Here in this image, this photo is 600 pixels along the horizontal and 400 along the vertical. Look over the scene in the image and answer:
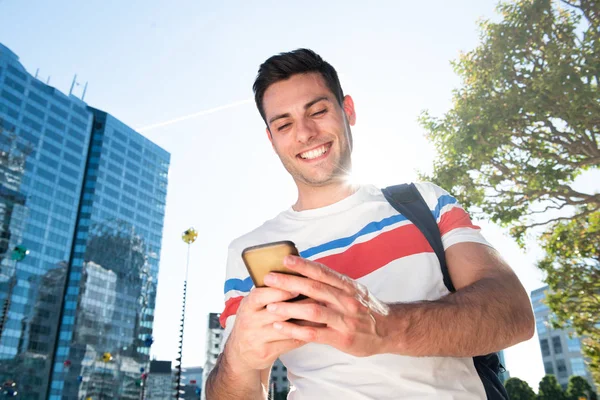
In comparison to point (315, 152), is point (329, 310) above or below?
below

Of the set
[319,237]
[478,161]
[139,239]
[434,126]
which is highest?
[139,239]

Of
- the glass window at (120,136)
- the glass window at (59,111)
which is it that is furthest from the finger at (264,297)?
the glass window at (120,136)

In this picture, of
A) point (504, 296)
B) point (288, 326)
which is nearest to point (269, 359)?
point (288, 326)

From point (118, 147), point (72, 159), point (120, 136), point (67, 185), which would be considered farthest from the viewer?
point (120, 136)

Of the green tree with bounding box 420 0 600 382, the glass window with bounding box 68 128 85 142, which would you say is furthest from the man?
the glass window with bounding box 68 128 85 142

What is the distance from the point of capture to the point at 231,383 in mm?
1788

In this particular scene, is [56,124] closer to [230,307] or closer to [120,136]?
[120,136]

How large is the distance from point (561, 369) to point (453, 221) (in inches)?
4768

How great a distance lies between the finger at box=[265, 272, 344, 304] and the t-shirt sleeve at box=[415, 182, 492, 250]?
0.98 metres

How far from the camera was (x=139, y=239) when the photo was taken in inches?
4129

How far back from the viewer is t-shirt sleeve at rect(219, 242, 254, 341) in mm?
2309

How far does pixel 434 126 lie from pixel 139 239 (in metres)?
102

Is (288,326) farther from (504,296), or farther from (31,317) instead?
(31,317)

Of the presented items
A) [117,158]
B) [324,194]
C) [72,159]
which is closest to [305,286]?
[324,194]
